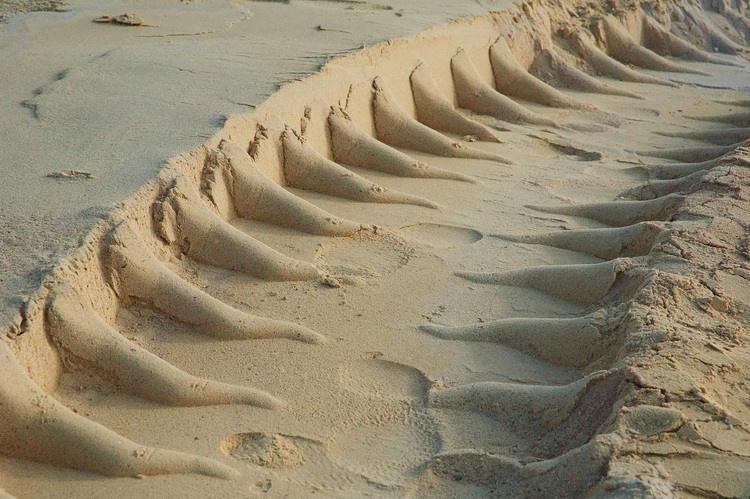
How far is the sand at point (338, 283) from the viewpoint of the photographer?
179cm

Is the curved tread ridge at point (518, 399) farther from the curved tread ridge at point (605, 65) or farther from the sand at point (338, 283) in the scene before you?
the curved tread ridge at point (605, 65)

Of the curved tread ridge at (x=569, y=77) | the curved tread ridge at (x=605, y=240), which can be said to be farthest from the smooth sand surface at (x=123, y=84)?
the curved tread ridge at (x=605, y=240)

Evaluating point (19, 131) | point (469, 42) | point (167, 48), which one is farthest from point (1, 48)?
point (469, 42)

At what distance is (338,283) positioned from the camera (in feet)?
8.68

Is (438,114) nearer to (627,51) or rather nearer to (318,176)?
(318,176)

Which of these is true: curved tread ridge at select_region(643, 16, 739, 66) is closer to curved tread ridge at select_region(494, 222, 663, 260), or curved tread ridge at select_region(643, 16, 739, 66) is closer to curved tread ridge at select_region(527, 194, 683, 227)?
curved tread ridge at select_region(527, 194, 683, 227)

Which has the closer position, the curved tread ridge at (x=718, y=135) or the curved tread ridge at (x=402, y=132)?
the curved tread ridge at (x=402, y=132)

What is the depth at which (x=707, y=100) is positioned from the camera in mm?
5559

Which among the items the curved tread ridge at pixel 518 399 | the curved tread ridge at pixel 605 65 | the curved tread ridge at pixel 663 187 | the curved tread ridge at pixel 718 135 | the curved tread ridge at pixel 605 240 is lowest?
the curved tread ridge at pixel 518 399

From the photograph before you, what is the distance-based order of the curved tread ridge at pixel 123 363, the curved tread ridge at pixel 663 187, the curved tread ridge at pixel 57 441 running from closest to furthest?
the curved tread ridge at pixel 57 441, the curved tread ridge at pixel 123 363, the curved tread ridge at pixel 663 187

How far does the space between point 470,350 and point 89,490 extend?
1.12 metres

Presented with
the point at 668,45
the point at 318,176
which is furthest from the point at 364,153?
the point at 668,45

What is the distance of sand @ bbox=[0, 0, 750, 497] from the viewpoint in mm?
1792

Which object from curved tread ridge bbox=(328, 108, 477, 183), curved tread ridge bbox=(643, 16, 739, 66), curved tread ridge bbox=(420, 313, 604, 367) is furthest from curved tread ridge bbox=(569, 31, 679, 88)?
curved tread ridge bbox=(420, 313, 604, 367)
